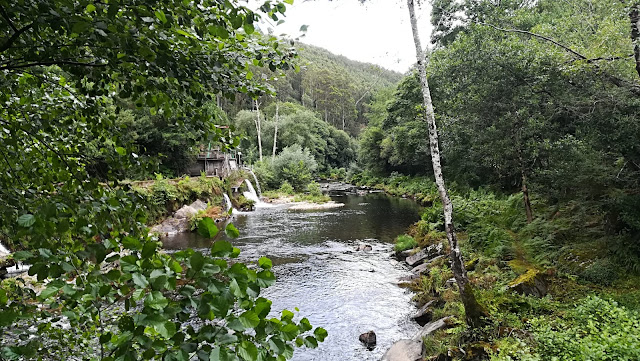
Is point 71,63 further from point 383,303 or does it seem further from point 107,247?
point 383,303

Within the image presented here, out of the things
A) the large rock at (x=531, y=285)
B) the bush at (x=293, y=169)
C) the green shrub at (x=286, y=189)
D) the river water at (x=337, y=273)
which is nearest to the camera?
the large rock at (x=531, y=285)

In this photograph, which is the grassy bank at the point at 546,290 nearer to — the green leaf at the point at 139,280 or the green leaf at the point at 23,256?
the green leaf at the point at 139,280

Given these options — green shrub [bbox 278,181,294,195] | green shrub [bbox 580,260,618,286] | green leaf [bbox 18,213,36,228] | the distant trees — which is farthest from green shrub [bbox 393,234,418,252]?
the distant trees

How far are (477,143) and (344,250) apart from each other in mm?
6435

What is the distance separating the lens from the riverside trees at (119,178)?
4.53 ft

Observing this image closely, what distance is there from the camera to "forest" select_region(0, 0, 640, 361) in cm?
148

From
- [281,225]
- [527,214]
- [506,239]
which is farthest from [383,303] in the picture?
[281,225]

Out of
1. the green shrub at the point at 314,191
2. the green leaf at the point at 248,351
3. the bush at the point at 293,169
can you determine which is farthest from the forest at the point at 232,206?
the bush at the point at 293,169

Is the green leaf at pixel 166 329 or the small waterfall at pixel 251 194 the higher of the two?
the green leaf at pixel 166 329

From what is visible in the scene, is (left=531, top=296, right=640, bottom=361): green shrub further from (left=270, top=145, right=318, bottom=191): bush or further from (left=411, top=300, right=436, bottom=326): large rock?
(left=270, top=145, right=318, bottom=191): bush

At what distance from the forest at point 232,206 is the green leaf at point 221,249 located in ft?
0.08

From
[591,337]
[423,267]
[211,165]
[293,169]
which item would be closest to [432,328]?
[591,337]

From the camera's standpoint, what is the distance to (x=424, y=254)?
12.3 metres

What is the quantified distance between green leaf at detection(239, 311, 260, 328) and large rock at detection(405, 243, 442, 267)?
11197 millimetres
